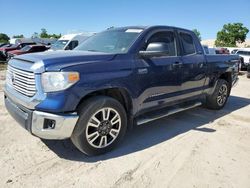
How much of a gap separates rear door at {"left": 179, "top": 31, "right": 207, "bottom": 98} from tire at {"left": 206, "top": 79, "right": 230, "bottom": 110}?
726mm

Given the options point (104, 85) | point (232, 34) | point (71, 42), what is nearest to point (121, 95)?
point (104, 85)

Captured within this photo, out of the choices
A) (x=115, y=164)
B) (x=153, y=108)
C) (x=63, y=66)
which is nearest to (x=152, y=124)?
(x=153, y=108)

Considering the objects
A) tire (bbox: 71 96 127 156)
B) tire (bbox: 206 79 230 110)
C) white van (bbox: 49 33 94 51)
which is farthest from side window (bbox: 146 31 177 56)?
white van (bbox: 49 33 94 51)

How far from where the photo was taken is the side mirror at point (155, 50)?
3980 mm

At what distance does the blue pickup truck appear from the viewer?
10.5ft

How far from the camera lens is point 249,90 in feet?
32.3

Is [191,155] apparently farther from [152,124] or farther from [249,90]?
[249,90]

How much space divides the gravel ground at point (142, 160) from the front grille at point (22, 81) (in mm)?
933

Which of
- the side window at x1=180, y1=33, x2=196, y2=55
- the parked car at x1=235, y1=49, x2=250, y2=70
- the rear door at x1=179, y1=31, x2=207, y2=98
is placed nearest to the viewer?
the rear door at x1=179, y1=31, x2=207, y2=98

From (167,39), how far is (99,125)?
214 centimetres

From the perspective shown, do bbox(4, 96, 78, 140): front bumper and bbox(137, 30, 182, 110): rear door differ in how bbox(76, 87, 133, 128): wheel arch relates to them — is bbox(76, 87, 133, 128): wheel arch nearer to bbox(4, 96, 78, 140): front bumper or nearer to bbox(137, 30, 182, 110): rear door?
bbox(137, 30, 182, 110): rear door

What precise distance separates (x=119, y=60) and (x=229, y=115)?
3.56 metres

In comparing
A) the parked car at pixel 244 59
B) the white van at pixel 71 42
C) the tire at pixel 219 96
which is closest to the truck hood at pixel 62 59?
the tire at pixel 219 96

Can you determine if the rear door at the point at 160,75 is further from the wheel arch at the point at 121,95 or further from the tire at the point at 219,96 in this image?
the tire at the point at 219,96
